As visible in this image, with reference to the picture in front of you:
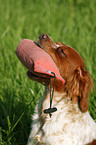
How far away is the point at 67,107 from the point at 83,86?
0.33 meters

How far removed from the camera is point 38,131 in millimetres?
2531

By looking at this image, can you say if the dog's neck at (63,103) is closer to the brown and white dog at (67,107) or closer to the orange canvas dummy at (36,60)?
the brown and white dog at (67,107)

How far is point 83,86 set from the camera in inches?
96.7

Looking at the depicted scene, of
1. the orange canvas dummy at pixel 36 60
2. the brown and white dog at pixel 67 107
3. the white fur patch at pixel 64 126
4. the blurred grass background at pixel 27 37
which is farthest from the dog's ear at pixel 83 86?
the blurred grass background at pixel 27 37

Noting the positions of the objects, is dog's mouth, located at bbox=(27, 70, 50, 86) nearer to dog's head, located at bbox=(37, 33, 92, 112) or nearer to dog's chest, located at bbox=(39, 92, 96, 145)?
dog's head, located at bbox=(37, 33, 92, 112)

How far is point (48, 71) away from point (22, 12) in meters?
4.46

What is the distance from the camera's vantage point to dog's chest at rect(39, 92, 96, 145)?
2.43 metres

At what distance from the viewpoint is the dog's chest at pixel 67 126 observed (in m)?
2.43

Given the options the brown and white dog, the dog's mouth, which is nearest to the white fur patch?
the brown and white dog

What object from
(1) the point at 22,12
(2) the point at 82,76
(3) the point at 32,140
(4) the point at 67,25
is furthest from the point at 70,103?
(1) the point at 22,12

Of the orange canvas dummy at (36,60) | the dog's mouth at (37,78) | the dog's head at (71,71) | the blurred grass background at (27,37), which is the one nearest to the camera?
the orange canvas dummy at (36,60)

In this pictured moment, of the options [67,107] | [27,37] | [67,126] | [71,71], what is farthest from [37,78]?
[27,37]

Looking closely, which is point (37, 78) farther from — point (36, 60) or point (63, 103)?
point (63, 103)

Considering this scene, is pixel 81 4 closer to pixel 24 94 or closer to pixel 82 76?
pixel 24 94
